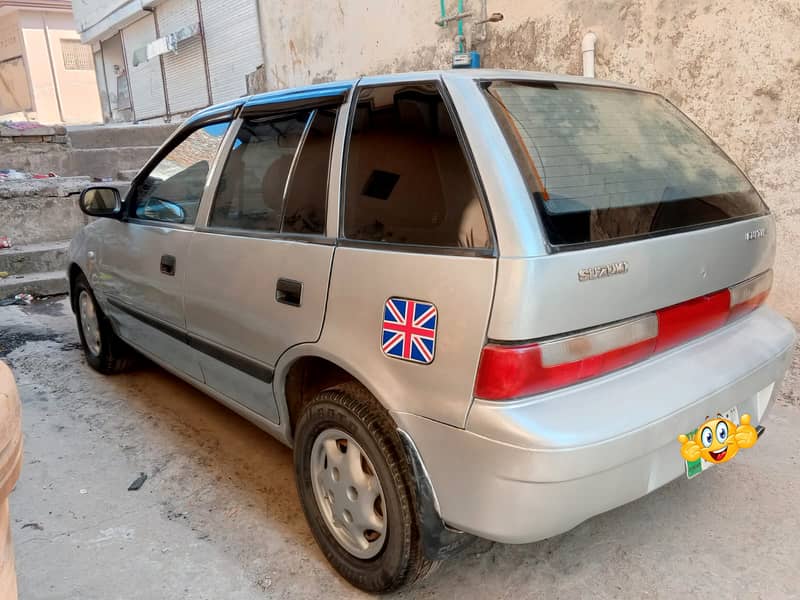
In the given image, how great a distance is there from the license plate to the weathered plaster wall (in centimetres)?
225

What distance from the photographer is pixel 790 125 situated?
3.57m

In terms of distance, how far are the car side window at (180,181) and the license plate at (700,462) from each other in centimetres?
223

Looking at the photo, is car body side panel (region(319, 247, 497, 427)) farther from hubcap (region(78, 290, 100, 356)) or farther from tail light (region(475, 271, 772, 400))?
hubcap (region(78, 290, 100, 356))

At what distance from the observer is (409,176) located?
1856mm

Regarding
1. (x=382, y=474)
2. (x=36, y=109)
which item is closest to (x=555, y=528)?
(x=382, y=474)

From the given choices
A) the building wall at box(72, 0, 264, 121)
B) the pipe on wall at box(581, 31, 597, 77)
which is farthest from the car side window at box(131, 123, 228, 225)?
the building wall at box(72, 0, 264, 121)

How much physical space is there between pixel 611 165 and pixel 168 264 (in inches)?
80.6

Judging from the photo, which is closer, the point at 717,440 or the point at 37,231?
the point at 717,440

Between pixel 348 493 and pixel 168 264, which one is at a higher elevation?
pixel 168 264

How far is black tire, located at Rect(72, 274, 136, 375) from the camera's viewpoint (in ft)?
12.9

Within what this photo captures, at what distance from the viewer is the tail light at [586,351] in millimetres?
1543

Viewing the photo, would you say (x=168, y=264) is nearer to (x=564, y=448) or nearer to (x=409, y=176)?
(x=409, y=176)

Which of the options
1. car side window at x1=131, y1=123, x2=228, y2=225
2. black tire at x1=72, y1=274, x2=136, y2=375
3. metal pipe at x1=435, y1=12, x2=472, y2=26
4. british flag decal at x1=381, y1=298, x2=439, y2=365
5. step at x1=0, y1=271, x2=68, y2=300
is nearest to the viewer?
british flag decal at x1=381, y1=298, x2=439, y2=365

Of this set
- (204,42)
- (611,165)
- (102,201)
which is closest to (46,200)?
(102,201)
